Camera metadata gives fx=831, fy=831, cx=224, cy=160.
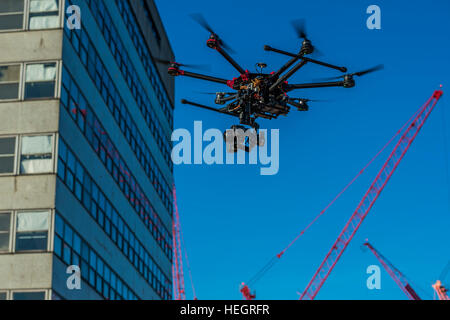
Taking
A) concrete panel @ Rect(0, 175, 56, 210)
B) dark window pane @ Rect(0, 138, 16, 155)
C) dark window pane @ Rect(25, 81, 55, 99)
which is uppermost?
dark window pane @ Rect(25, 81, 55, 99)

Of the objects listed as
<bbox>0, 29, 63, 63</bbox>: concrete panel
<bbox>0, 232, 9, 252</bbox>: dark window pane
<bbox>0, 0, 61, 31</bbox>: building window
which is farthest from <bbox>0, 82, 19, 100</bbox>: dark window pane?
<bbox>0, 232, 9, 252</bbox>: dark window pane

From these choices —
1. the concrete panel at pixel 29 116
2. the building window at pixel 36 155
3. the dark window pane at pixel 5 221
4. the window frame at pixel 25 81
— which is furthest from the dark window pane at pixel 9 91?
the dark window pane at pixel 5 221

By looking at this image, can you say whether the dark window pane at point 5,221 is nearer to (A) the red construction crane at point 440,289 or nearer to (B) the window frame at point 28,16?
(B) the window frame at point 28,16

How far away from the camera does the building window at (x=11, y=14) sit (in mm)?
47562

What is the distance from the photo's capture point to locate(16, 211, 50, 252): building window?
1706 inches

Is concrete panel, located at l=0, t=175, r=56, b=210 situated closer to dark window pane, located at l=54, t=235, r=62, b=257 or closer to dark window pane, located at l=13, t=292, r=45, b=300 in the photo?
dark window pane, located at l=54, t=235, r=62, b=257

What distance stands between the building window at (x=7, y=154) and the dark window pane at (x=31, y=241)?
12.4 feet

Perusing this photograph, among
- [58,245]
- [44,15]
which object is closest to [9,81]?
[44,15]

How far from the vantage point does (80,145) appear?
1944 inches

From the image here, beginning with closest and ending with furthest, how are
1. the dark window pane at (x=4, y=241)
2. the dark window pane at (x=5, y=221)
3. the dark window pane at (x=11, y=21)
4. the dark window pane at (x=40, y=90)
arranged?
the dark window pane at (x=4, y=241) → the dark window pane at (x=5, y=221) → the dark window pane at (x=40, y=90) → the dark window pane at (x=11, y=21)

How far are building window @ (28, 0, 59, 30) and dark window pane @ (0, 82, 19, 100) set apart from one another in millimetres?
3562

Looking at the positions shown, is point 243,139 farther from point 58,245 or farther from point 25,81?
point 25,81
